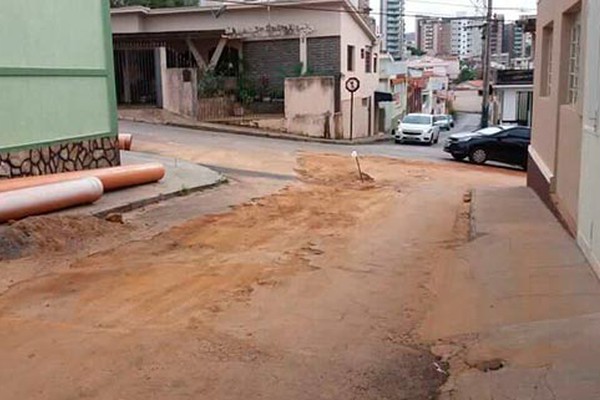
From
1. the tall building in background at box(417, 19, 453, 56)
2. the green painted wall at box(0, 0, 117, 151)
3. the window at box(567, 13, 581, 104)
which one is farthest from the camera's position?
the tall building in background at box(417, 19, 453, 56)

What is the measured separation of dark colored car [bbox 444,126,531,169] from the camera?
941 inches

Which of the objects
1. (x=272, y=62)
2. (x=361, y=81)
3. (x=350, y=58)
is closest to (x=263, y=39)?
(x=272, y=62)

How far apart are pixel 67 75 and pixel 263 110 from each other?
21308mm

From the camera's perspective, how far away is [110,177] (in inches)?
510

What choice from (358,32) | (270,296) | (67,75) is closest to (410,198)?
(67,75)

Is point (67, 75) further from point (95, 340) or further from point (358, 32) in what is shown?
point (358, 32)

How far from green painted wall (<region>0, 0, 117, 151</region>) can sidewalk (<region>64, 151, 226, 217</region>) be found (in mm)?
1587

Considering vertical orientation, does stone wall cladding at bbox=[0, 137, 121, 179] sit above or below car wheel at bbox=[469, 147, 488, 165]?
above

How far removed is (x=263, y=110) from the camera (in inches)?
1346

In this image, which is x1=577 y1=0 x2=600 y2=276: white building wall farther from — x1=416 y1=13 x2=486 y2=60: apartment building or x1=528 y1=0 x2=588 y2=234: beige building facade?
x1=416 y1=13 x2=486 y2=60: apartment building

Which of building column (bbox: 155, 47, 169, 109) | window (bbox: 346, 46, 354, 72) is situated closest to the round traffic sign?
window (bbox: 346, 46, 354, 72)

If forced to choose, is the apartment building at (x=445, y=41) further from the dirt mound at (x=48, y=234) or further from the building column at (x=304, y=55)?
the dirt mound at (x=48, y=234)

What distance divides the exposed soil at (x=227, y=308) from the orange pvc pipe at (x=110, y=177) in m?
1.38

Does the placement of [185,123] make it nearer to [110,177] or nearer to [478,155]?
[478,155]
